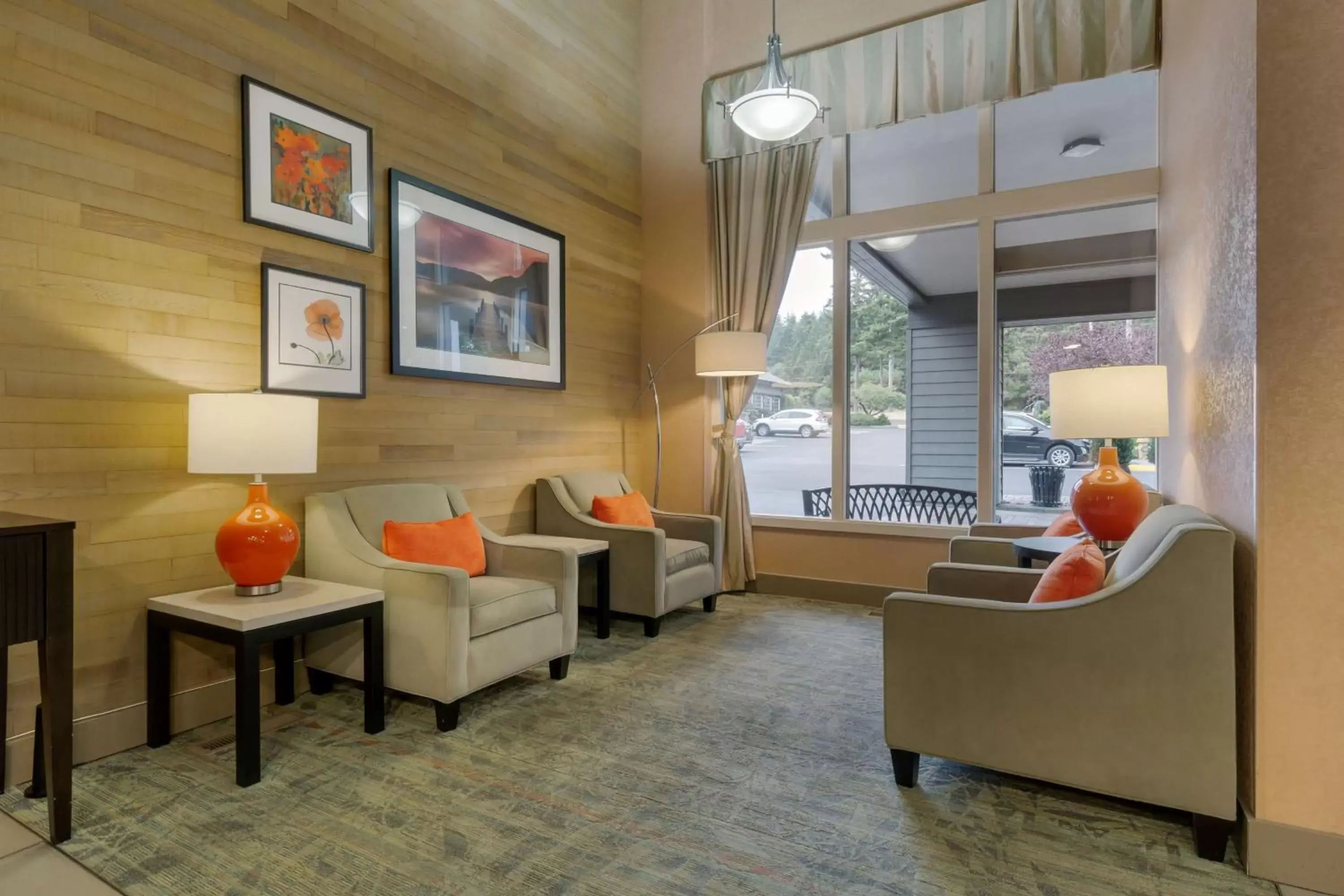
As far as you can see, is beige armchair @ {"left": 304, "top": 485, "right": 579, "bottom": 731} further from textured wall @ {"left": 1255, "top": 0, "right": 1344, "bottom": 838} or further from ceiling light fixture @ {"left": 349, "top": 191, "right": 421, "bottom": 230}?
textured wall @ {"left": 1255, "top": 0, "right": 1344, "bottom": 838}

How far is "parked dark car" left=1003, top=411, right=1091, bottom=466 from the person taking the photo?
4.34m

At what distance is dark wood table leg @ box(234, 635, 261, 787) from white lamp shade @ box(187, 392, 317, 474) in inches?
22.9

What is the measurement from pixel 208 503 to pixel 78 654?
64 centimetres

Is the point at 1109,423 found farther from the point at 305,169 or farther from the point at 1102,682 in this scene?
the point at 305,169

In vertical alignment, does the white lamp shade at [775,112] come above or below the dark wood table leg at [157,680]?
above

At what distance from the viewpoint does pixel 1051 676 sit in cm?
200

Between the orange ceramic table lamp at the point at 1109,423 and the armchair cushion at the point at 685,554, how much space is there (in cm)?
205

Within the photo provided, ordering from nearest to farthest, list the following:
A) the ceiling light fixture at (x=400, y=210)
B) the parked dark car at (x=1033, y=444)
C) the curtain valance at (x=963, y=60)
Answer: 1. the ceiling light fixture at (x=400, y=210)
2. the curtain valance at (x=963, y=60)
3. the parked dark car at (x=1033, y=444)

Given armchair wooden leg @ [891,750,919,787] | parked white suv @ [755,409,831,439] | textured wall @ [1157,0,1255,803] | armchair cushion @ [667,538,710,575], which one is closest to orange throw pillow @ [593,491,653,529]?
armchair cushion @ [667,538,710,575]

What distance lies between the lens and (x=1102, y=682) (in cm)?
195

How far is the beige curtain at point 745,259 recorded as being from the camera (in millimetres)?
4848

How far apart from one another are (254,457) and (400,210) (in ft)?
5.42

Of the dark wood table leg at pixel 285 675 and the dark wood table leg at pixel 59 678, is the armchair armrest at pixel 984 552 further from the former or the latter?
the dark wood table leg at pixel 59 678

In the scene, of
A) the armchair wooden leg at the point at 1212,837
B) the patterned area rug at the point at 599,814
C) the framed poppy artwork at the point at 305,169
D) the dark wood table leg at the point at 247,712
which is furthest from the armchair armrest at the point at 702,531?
the armchair wooden leg at the point at 1212,837
